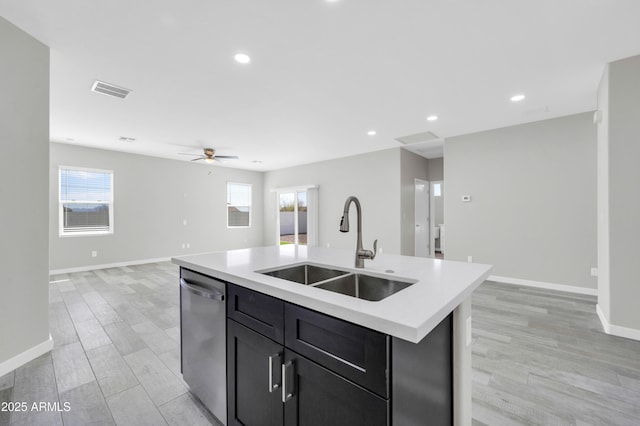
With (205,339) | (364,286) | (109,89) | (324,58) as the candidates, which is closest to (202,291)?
(205,339)

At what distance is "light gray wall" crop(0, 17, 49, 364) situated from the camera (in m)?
2.08

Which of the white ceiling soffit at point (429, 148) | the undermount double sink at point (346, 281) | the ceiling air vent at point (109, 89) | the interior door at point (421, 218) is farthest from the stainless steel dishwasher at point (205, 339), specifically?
the interior door at point (421, 218)

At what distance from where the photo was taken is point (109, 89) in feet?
10.4

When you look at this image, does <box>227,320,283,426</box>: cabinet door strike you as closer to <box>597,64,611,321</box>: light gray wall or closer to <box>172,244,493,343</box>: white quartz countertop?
<box>172,244,493,343</box>: white quartz countertop

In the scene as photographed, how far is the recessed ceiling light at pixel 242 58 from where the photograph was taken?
2514 millimetres

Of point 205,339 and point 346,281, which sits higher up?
point 346,281

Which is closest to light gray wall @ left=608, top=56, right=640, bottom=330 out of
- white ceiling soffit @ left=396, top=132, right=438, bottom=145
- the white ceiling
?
the white ceiling

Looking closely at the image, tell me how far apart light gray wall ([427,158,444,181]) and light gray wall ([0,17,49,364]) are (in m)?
7.62

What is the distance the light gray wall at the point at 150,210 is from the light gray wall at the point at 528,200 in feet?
20.5

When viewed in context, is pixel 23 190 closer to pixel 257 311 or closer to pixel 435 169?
pixel 257 311

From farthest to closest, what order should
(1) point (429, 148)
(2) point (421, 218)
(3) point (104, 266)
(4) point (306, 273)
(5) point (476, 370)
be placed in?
1. (2) point (421, 218)
2. (1) point (429, 148)
3. (3) point (104, 266)
4. (5) point (476, 370)
5. (4) point (306, 273)

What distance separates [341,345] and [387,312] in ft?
0.72

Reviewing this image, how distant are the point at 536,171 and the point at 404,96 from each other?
8.98 feet

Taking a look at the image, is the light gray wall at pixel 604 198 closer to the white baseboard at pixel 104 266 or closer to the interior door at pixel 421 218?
the interior door at pixel 421 218
